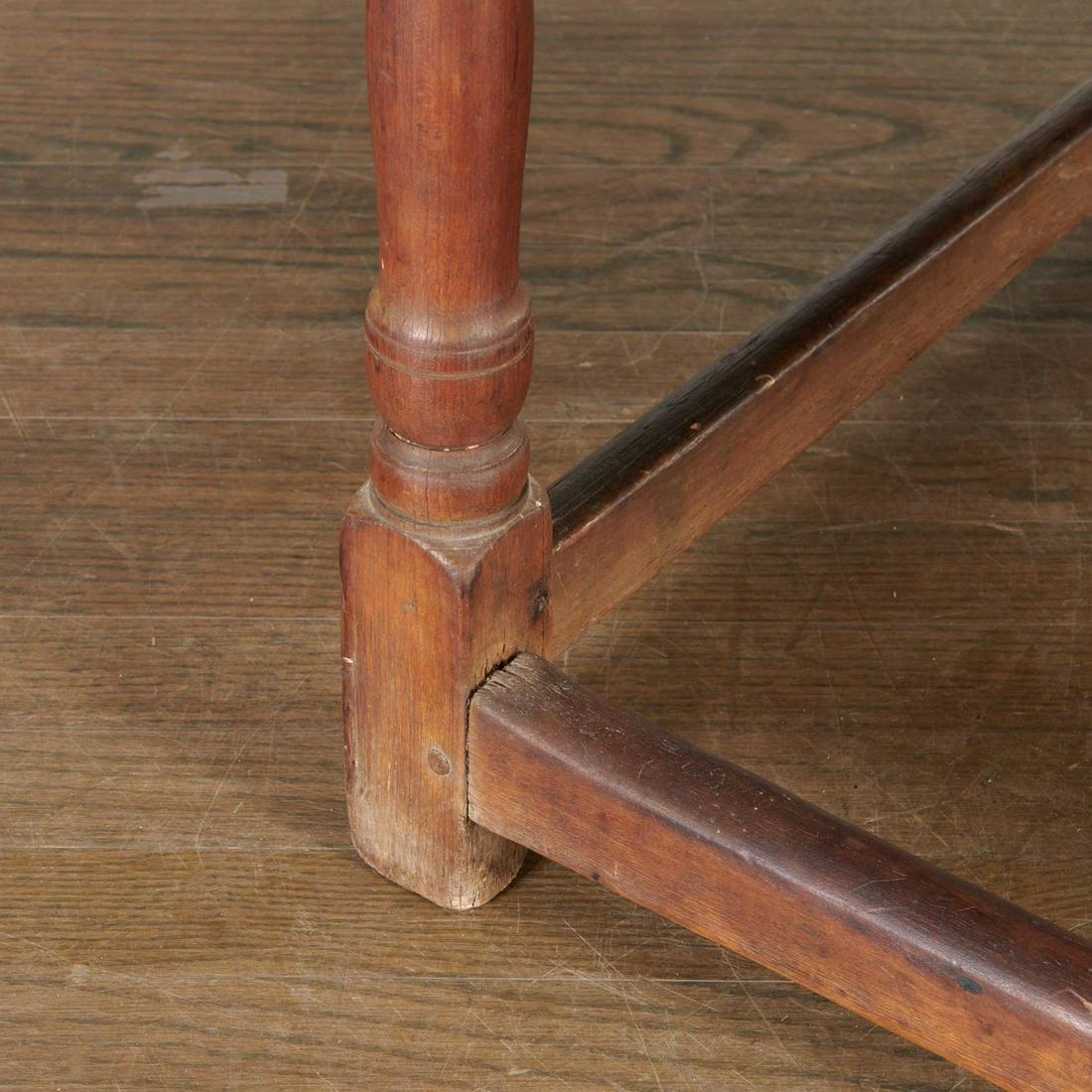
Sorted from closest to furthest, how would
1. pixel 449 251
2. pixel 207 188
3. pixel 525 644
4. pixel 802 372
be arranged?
1. pixel 449 251
2. pixel 525 644
3. pixel 802 372
4. pixel 207 188

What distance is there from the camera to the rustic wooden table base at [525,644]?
0.61 meters

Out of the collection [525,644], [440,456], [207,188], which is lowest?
[207,188]

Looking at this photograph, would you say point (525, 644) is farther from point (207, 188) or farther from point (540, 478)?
point (207, 188)

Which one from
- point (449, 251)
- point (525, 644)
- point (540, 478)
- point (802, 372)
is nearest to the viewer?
point (449, 251)

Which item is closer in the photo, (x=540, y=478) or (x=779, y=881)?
(x=779, y=881)

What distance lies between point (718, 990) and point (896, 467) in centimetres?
40

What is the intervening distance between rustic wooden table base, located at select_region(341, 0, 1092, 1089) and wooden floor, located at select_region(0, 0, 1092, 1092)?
2.4 inches

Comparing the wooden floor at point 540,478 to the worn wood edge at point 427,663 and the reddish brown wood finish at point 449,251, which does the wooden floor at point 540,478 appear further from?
the reddish brown wood finish at point 449,251

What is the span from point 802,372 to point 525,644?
215 mm

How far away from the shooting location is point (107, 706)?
865mm

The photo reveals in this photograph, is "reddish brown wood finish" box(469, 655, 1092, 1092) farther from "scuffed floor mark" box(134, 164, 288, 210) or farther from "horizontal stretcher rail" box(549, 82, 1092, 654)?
"scuffed floor mark" box(134, 164, 288, 210)

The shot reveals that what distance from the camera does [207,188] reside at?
1.30 metres

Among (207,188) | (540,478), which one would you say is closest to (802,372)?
(540,478)

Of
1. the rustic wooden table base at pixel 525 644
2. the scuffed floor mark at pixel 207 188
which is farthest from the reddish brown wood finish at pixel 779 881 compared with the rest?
the scuffed floor mark at pixel 207 188
